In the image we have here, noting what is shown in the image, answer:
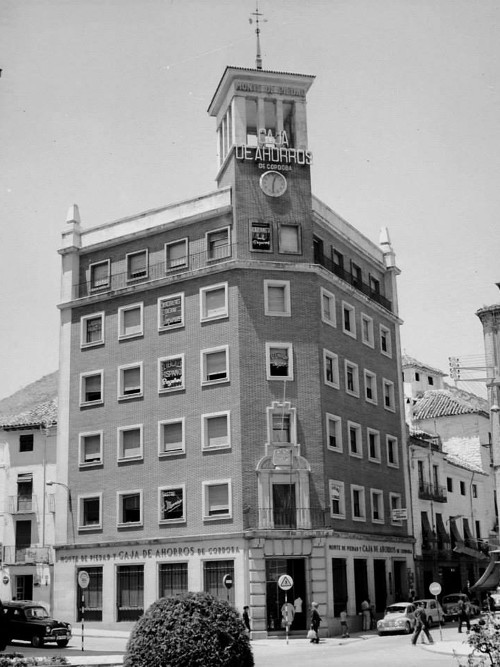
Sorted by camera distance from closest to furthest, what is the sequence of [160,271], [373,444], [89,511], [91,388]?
[89,511], [160,271], [91,388], [373,444]

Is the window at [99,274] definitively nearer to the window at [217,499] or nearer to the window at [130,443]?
the window at [130,443]

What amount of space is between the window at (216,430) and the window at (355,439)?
338 inches


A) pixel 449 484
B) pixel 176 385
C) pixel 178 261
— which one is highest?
pixel 178 261

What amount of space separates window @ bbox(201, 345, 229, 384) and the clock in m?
9.33

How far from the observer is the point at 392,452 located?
6131 cm

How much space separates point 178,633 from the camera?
15.8 m

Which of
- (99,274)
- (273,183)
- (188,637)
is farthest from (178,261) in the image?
(188,637)

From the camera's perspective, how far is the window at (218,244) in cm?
5303

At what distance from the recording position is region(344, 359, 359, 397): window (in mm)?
56125

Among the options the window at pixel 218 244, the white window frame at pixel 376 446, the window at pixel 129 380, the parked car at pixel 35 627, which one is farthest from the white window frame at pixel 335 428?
the parked car at pixel 35 627

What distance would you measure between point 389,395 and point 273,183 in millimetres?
17277

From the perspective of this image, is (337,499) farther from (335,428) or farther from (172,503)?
(172,503)

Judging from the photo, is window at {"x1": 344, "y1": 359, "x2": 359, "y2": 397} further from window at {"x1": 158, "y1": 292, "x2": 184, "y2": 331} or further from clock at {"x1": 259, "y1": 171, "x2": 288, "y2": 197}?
clock at {"x1": 259, "y1": 171, "x2": 288, "y2": 197}

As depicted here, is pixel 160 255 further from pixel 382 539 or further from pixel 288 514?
pixel 382 539
